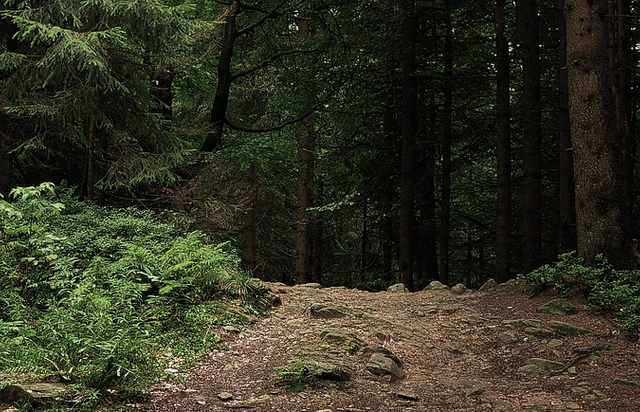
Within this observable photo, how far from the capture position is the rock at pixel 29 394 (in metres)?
3.81

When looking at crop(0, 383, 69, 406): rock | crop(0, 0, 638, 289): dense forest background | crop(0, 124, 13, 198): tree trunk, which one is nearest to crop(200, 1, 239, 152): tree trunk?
crop(0, 0, 638, 289): dense forest background

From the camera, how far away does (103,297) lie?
5.45 meters

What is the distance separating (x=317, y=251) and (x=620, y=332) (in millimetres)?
14221

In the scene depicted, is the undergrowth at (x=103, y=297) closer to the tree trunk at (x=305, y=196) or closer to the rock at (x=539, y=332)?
the rock at (x=539, y=332)

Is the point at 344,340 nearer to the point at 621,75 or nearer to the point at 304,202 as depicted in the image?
the point at 621,75

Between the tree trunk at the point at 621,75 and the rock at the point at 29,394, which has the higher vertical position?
the tree trunk at the point at 621,75

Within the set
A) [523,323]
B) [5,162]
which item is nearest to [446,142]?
[523,323]

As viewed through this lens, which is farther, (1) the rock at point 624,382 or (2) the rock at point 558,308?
(2) the rock at point 558,308

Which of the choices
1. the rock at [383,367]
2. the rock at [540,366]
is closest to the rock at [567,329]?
the rock at [540,366]

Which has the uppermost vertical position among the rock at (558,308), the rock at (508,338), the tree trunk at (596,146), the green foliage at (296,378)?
the tree trunk at (596,146)

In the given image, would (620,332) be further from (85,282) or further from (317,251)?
(317,251)

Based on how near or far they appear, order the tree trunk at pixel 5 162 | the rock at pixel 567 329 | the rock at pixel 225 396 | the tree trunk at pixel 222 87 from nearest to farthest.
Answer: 1. the rock at pixel 225 396
2. the rock at pixel 567 329
3. the tree trunk at pixel 5 162
4. the tree trunk at pixel 222 87

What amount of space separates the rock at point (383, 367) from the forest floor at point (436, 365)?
11 centimetres

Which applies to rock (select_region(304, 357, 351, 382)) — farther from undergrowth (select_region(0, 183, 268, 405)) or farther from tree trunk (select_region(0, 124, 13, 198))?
tree trunk (select_region(0, 124, 13, 198))
